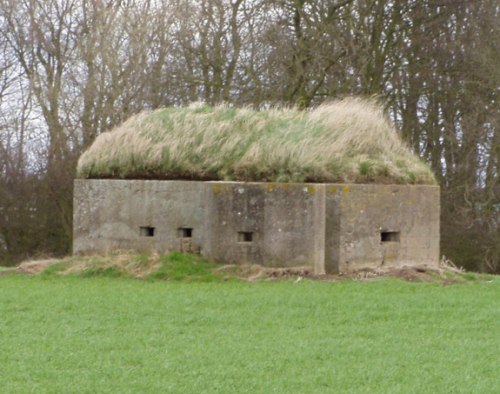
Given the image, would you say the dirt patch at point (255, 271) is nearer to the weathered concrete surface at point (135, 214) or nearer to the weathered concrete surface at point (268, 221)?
the weathered concrete surface at point (268, 221)

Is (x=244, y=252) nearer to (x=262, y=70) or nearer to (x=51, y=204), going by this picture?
(x=262, y=70)

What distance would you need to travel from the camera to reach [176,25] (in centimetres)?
2847

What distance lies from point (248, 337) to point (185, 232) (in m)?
5.31

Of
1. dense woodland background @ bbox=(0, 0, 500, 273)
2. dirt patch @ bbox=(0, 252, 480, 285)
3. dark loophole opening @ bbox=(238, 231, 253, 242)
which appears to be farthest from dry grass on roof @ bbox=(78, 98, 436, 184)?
dense woodland background @ bbox=(0, 0, 500, 273)

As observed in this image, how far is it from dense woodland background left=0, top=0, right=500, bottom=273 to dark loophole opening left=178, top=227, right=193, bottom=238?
10755 mm

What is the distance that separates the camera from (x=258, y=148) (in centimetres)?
1455

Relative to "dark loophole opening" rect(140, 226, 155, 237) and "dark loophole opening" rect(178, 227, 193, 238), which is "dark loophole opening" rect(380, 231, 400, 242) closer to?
"dark loophole opening" rect(178, 227, 193, 238)

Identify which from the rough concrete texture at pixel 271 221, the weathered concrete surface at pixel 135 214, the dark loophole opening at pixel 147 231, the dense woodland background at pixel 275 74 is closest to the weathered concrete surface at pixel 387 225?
the rough concrete texture at pixel 271 221

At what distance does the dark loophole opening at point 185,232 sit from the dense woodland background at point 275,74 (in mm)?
10755

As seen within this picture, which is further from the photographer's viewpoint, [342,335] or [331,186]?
[331,186]

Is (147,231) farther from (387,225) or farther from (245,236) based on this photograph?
(387,225)

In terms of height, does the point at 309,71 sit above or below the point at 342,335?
above

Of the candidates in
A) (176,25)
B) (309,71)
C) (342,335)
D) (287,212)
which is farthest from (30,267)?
(176,25)

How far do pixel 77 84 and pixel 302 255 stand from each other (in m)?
15.7
